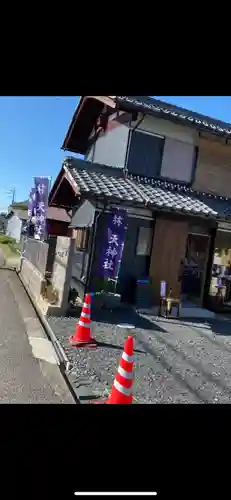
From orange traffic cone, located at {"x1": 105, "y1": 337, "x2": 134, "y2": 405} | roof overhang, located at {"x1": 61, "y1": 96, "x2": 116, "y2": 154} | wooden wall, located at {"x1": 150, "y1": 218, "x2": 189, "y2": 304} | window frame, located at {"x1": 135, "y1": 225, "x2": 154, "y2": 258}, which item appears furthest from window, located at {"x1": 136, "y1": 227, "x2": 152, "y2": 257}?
orange traffic cone, located at {"x1": 105, "y1": 337, "x2": 134, "y2": 405}

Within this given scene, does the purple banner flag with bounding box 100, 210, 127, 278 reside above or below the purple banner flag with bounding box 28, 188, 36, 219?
below

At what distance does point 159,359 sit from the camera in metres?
5.05

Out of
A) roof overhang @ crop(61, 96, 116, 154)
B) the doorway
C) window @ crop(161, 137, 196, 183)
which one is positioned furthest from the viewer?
roof overhang @ crop(61, 96, 116, 154)

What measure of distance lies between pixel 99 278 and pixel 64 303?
4.87 ft

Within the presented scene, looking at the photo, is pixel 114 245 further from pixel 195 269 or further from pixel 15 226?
pixel 15 226

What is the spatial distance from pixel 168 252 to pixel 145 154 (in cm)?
287

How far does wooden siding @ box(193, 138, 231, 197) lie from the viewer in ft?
32.9

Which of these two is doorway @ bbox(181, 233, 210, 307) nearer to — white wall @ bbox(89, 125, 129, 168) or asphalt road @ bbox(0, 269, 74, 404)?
white wall @ bbox(89, 125, 129, 168)

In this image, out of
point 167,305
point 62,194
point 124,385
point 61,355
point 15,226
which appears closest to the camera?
point 124,385

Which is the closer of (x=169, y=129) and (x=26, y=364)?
(x=26, y=364)

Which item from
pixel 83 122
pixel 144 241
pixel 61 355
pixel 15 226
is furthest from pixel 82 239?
pixel 15 226

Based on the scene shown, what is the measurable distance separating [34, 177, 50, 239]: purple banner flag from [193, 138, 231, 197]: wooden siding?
15.0ft

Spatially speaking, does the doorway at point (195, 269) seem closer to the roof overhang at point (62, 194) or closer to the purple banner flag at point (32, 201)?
the roof overhang at point (62, 194)
